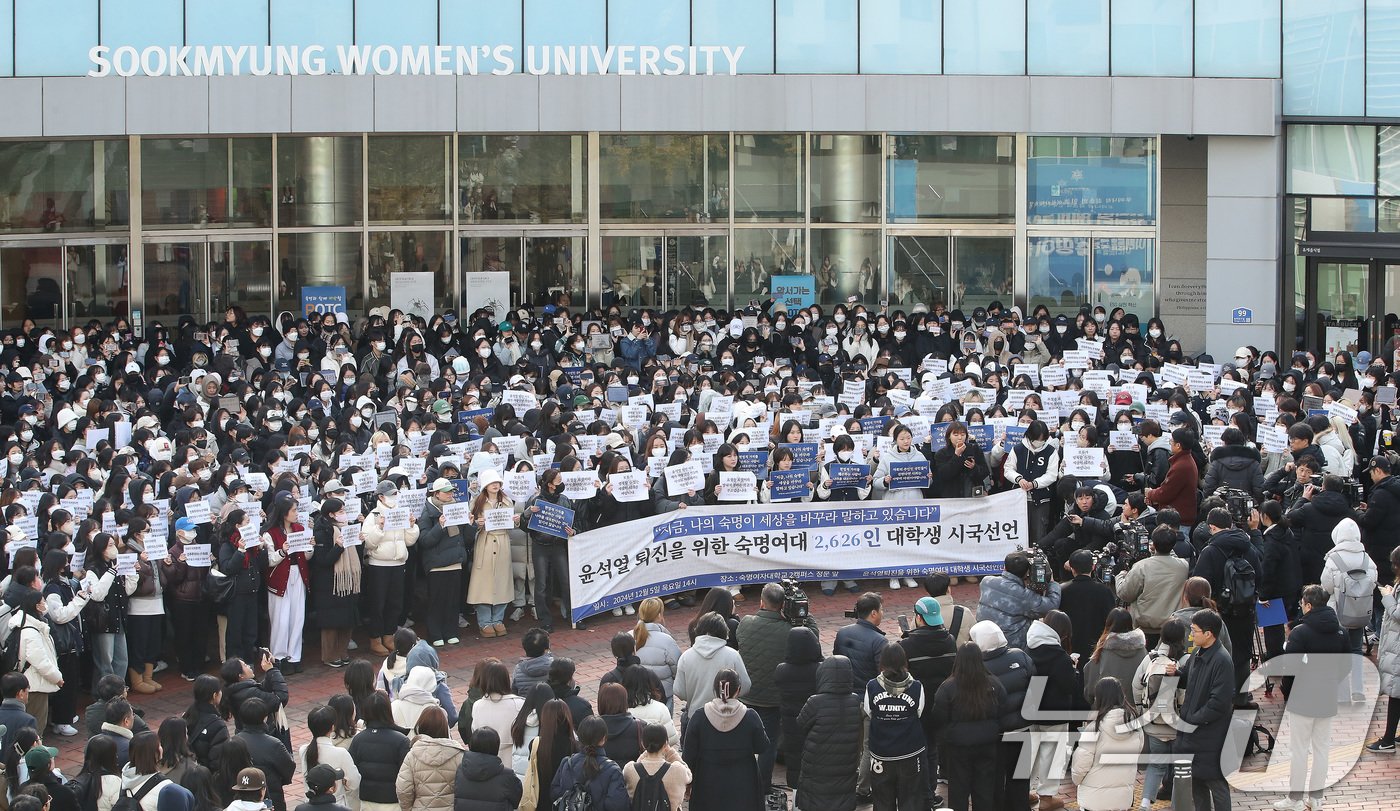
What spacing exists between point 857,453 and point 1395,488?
5576 mm

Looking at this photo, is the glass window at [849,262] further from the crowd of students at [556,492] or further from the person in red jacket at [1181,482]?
the person in red jacket at [1181,482]

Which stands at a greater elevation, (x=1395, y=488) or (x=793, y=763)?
(x=1395, y=488)

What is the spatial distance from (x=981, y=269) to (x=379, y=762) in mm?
23735

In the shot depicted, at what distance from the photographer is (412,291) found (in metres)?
32.2

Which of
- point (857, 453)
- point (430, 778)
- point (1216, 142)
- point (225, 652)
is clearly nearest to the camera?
point (430, 778)

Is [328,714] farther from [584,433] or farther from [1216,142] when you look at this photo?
[1216,142]

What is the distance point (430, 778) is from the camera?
10.1 m

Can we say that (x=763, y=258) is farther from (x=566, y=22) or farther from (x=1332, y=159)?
(x=1332, y=159)

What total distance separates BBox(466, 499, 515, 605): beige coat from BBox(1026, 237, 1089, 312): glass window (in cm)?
1777

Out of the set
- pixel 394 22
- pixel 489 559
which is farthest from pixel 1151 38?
pixel 489 559

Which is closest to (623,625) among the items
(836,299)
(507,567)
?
(507,567)

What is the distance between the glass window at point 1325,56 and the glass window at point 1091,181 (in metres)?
3.07

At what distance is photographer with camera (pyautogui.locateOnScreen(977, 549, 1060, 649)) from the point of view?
40.4 feet

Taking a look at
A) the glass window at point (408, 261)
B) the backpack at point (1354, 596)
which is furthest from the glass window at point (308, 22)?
the backpack at point (1354, 596)
